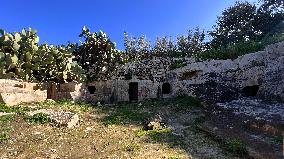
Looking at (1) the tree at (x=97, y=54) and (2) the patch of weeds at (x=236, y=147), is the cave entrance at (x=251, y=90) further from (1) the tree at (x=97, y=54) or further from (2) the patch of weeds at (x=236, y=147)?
(2) the patch of weeds at (x=236, y=147)

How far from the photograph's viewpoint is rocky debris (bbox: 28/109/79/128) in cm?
1586

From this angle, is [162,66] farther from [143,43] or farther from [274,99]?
[274,99]

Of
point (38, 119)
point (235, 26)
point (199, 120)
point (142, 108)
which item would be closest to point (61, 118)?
point (38, 119)

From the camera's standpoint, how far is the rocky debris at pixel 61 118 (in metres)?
15.9

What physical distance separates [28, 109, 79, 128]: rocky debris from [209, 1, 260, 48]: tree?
19621mm

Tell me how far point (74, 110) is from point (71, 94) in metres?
2.53

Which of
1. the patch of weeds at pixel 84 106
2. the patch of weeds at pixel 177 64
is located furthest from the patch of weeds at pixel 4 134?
the patch of weeds at pixel 177 64

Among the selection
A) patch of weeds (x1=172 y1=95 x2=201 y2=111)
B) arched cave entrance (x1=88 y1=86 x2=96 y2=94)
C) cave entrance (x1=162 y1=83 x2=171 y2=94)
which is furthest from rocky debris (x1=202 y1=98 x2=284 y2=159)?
arched cave entrance (x1=88 y1=86 x2=96 y2=94)

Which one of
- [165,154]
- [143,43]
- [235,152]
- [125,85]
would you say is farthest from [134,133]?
[143,43]

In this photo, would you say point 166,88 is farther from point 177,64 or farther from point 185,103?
point 185,103

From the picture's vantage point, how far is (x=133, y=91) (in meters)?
23.0

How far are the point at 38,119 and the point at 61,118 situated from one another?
3.19ft

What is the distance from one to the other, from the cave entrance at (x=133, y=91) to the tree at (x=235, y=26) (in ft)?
41.7

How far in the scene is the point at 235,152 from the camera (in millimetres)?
13367
